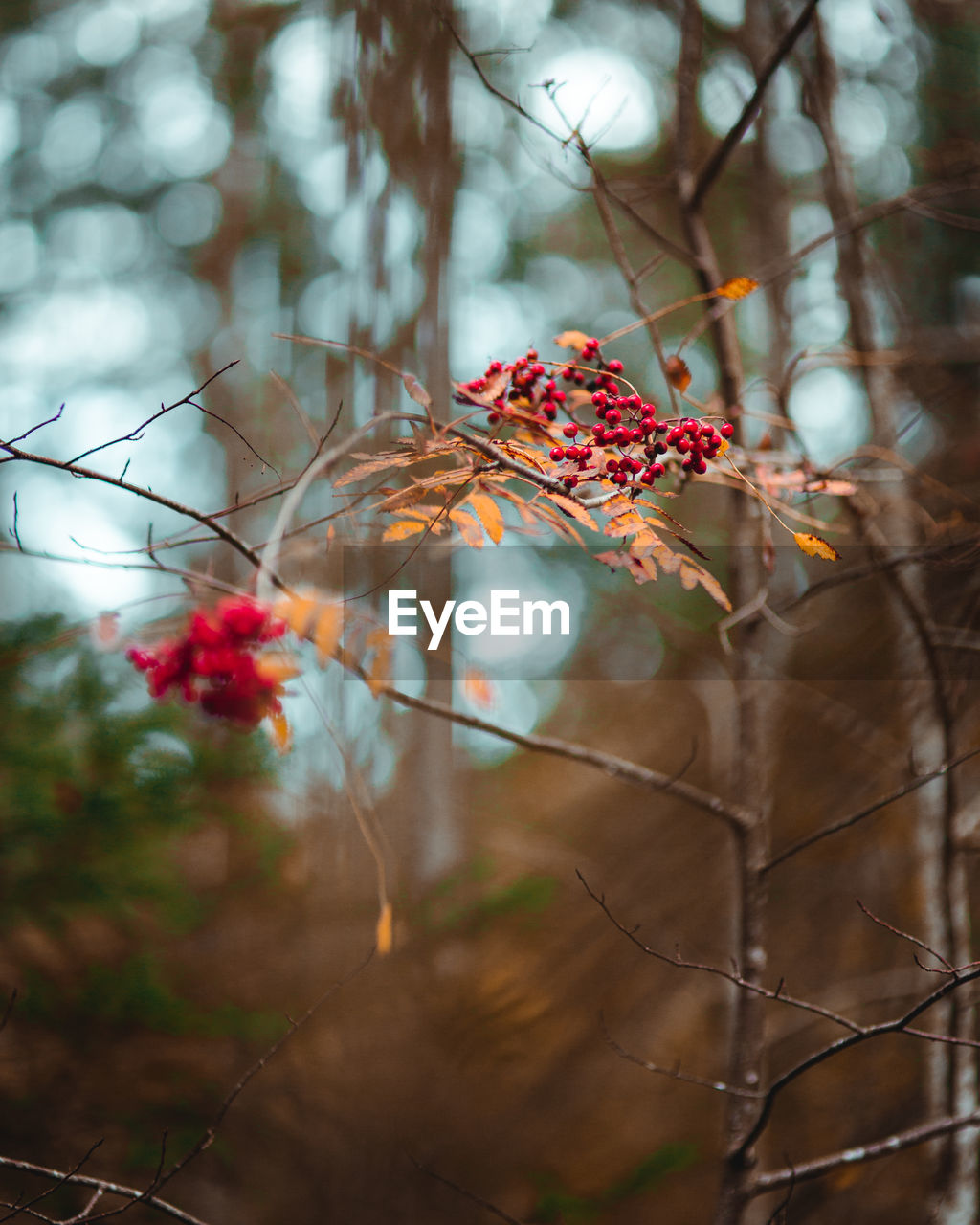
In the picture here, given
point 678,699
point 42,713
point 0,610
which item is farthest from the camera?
point 678,699

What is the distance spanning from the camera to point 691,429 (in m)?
0.63

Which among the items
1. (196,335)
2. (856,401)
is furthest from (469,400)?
(196,335)

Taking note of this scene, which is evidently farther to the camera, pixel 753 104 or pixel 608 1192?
pixel 608 1192

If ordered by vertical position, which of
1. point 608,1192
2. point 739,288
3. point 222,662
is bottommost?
point 608,1192

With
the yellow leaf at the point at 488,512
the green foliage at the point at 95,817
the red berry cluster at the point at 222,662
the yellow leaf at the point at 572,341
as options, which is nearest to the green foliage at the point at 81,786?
the green foliage at the point at 95,817

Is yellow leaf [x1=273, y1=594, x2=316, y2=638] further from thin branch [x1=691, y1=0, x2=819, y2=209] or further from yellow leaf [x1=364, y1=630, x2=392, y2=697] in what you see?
thin branch [x1=691, y1=0, x2=819, y2=209]

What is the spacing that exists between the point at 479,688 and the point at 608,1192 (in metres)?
1.41

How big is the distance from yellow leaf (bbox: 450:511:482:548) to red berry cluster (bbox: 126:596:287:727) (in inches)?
8.5

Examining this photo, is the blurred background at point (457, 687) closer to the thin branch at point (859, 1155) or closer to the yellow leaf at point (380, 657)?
the yellow leaf at point (380, 657)

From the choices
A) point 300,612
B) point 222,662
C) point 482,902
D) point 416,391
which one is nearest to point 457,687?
point 222,662

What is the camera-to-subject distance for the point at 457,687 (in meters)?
0.94

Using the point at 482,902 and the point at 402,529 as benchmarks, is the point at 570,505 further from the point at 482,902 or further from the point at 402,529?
the point at 482,902

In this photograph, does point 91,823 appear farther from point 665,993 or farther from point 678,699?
point 678,699

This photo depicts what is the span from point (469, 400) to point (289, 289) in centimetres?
198
